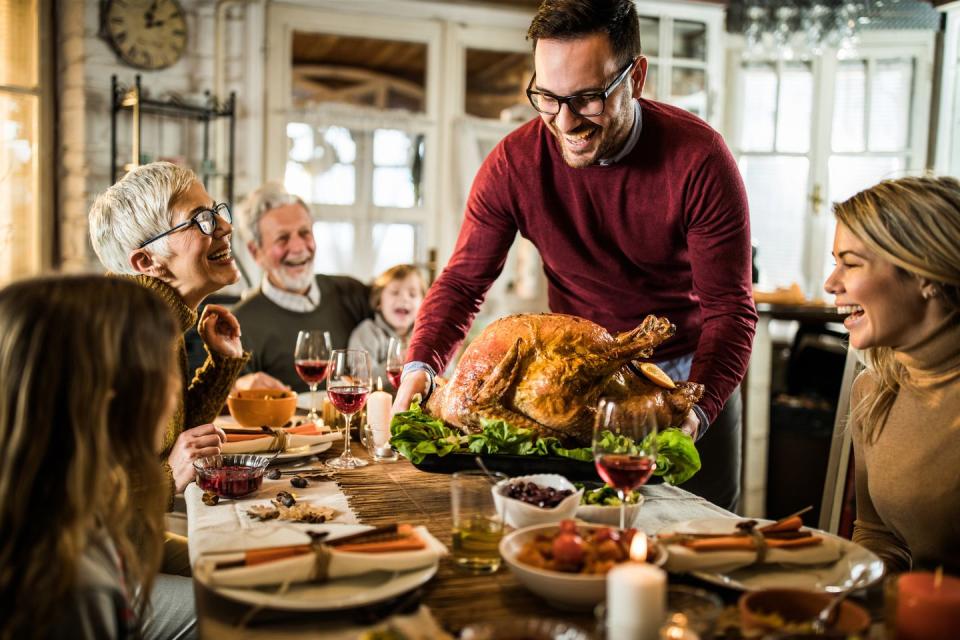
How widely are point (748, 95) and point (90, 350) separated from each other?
5.14m

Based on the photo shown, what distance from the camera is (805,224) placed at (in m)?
5.47

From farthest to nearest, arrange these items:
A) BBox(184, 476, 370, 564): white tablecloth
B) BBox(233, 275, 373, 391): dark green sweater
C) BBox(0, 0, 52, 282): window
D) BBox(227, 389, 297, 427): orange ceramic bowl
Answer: BBox(0, 0, 52, 282): window
BBox(233, 275, 373, 391): dark green sweater
BBox(227, 389, 297, 427): orange ceramic bowl
BBox(184, 476, 370, 564): white tablecloth

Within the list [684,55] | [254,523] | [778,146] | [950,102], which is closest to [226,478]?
[254,523]

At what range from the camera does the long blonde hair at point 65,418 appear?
90 cm

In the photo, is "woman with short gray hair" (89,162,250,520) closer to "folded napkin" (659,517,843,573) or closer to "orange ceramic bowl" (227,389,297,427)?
"orange ceramic bowl" (227,389,297,427)

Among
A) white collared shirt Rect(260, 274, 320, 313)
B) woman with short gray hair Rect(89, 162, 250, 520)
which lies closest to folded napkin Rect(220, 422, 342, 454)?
woman with short gray hair Rect(89, 162, 250, 520)

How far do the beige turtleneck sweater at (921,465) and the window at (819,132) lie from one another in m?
4.10

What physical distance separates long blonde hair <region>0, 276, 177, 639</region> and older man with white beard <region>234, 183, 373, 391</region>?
2.22m

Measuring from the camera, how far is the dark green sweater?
3.34m

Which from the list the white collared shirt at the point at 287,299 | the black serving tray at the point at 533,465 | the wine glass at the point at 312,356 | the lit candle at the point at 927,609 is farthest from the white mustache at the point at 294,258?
the lit candle at the point at 927,609

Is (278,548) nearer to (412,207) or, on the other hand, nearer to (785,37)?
(412,207)

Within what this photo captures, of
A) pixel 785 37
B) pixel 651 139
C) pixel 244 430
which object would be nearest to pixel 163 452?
pixel 244 430

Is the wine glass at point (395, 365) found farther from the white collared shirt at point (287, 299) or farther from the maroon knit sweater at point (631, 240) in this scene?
the white collared shirt at point (287, 299)

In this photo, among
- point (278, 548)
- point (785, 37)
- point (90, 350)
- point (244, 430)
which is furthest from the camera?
point (785, 37)
